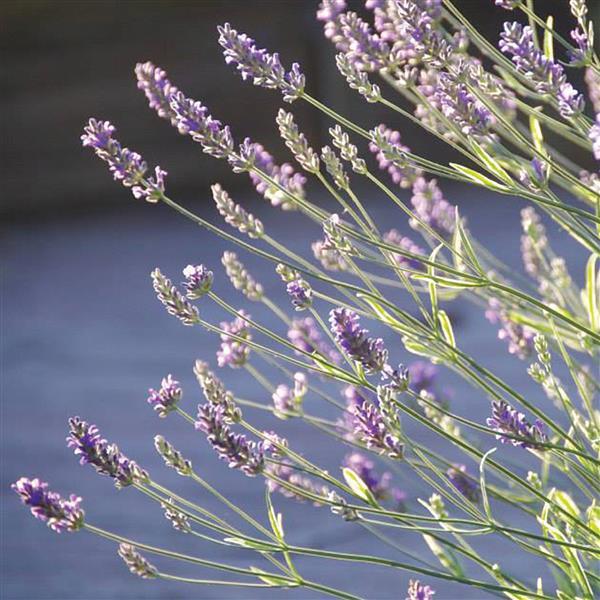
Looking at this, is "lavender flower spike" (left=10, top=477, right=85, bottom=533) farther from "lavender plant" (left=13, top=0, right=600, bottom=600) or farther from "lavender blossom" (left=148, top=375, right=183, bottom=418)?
"lavender blossom" (left=148, top=375, right=183, bottom=418)

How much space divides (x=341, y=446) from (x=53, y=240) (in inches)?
136

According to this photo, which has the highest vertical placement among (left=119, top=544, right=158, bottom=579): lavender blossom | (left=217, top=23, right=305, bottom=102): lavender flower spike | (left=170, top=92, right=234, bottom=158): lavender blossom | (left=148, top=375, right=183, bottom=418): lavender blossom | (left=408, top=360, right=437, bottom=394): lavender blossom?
(left=217, top=23, right=305, bottom=102): lavender flower spike

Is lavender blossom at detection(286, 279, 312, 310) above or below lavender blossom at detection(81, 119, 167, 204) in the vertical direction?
below

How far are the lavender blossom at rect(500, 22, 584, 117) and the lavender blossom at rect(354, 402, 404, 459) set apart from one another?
1.06ft

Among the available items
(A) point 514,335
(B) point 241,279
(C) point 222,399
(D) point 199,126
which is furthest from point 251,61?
(A) point 514,335

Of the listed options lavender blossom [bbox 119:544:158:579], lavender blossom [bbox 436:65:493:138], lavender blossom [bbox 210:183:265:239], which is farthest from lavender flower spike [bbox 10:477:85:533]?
lavender blossom [bbox 436:65:493:138]

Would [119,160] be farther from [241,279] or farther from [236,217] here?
[241,279]

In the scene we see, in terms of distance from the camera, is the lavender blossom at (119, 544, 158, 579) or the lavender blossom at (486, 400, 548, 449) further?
the lavender blossom at (119, 544, 158, 579)

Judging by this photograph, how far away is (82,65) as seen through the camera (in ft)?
23.9

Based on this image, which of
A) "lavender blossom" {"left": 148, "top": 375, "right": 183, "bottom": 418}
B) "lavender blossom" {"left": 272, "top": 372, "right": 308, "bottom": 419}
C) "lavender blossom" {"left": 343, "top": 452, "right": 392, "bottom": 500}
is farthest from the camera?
"lavender blossom" {"left": 343, "top": 452, "right": 392, "bottom": 500}

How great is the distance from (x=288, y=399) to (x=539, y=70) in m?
0.60

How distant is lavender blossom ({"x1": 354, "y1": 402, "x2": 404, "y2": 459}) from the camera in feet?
3.86

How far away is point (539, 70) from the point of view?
1.09 metres

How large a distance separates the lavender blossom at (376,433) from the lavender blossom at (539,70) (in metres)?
0.32
